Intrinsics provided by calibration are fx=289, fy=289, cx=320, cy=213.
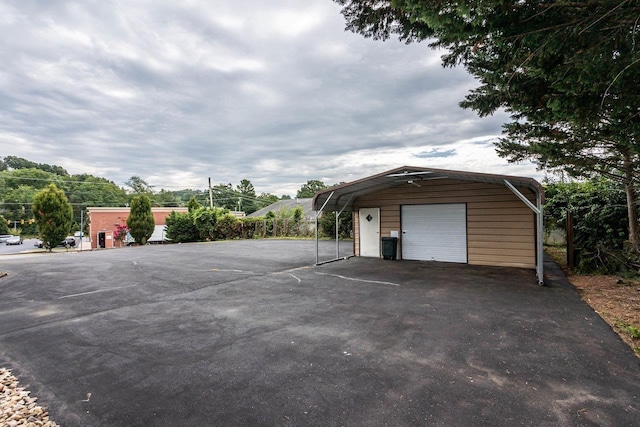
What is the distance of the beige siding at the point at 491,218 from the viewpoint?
27.0ft

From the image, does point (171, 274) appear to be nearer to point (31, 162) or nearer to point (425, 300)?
point (425, 300)

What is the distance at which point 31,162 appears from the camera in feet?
206

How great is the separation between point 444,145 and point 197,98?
12.5 m

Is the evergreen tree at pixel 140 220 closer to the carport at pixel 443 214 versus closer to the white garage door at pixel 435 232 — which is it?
the carport at pixel 443 214

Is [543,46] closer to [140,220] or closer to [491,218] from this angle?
[491,218]

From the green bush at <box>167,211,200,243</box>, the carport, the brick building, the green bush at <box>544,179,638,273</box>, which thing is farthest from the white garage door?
the brick building

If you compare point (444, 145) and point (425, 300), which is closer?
point (425, 300)

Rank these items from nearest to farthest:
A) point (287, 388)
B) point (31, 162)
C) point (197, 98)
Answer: point (287, 388)
point (197, 98)
point (31, 162)

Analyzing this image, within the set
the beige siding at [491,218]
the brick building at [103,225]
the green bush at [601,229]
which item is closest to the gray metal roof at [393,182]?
the beige siding at [491,218]

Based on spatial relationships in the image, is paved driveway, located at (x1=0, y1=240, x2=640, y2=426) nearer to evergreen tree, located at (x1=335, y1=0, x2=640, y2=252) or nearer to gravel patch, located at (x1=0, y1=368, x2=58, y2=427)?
gravel patch, located at (x1=0, y1=368, x2=58, y2=427)

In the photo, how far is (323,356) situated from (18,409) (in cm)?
256

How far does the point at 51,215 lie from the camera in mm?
17828

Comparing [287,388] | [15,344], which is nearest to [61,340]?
[15,344]

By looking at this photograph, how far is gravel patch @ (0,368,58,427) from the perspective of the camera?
208 centimetres
